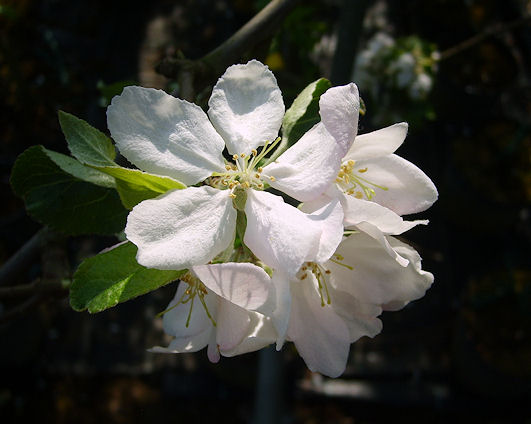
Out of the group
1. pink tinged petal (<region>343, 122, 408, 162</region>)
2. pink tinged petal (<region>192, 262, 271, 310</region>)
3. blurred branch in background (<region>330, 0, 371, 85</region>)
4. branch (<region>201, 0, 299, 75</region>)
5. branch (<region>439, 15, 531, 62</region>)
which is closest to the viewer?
pink tinged petal (<region>192, 262, 271, 310</region>)

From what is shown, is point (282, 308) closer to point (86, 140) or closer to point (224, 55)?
point (86, 140)

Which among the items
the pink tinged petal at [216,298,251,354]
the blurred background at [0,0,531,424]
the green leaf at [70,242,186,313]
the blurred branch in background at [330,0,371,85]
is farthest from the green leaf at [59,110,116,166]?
the blurred background at [0,0,531,424]

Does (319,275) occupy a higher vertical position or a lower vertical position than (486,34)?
higher

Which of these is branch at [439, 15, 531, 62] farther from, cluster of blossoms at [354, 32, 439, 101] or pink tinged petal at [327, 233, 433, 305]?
pink tinged petal at [327, 233, 433, 305]

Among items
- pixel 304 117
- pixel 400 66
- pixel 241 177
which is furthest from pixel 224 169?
pixel 400 66

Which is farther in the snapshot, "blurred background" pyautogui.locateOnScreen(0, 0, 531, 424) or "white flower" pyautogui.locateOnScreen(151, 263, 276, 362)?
"blurred background" pyautogui.locateOnScreen(0, 0, 531, 424)

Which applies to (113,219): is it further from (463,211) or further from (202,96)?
(463,211)

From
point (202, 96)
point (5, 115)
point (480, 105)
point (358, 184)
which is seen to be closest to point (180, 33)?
point (5, 115)
